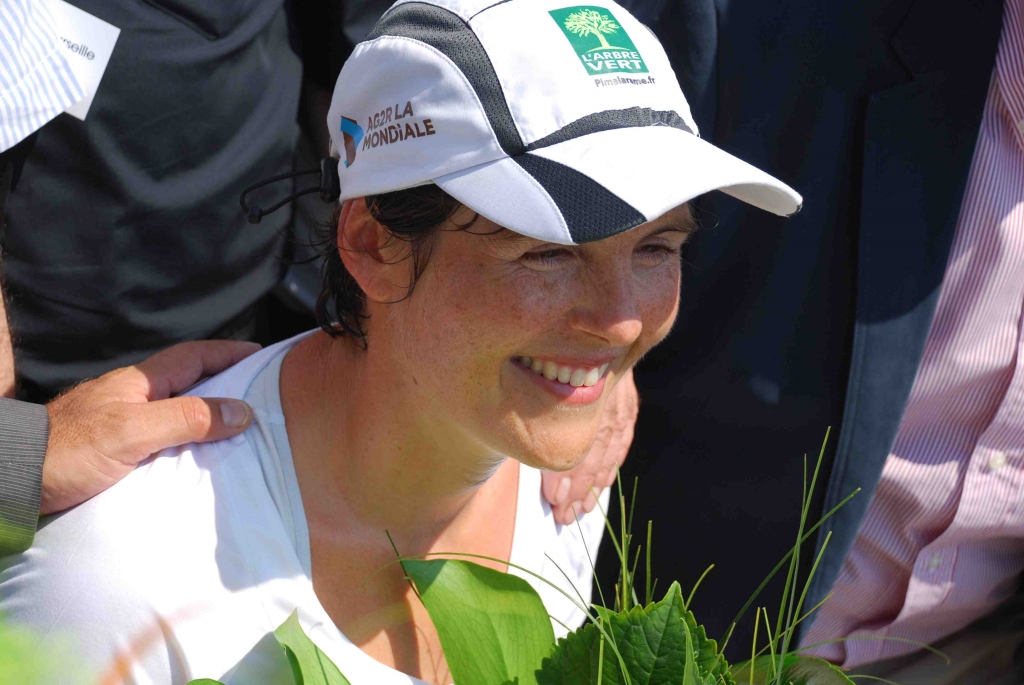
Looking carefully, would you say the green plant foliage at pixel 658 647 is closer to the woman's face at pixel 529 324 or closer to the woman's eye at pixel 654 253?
the woman's face at pixel 529 324

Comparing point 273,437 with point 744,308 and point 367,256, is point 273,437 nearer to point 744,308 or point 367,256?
point 367,256

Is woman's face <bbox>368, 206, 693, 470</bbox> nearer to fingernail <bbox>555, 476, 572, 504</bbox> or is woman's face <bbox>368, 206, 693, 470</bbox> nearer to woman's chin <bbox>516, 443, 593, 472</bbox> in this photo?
woman's chin <bbox>516, 443, 593, 472</bbox>

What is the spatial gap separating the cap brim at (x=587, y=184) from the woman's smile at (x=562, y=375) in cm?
23

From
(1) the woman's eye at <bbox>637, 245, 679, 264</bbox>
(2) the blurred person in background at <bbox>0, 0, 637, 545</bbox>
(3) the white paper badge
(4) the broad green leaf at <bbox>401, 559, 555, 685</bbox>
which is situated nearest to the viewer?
(4) the broad green leaf at <bbox>401, 559, 555, 685</bbox>

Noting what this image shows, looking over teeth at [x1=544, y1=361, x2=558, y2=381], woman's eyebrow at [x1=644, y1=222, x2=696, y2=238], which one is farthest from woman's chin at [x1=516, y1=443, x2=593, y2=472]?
woman's eyebrow at [x1=644, y1=222, x2=696, y2=238]

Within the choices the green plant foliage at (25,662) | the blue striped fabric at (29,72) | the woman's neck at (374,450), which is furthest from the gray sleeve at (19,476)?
the green plant foliage at (25,662)

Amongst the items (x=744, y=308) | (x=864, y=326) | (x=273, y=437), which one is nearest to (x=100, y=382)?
(x=273, y=437)

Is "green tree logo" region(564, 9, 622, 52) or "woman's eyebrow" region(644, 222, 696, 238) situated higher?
"green tree logo" region(564, 9, 622, 52)

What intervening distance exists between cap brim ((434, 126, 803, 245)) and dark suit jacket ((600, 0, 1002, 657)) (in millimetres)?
716

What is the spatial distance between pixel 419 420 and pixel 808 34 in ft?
3.95

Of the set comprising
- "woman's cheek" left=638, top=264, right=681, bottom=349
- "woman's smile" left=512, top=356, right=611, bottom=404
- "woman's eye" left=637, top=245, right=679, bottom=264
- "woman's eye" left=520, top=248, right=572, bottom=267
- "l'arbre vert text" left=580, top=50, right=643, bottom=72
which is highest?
"l'arbre vert text" left=580, top=50, right=643, bottom=72

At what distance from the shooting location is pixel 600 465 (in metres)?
1.91

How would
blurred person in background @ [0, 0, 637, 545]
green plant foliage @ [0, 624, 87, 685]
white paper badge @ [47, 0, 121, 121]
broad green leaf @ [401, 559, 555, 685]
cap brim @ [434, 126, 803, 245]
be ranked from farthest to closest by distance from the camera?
blurred person in background @ [0, 0, 637, 545] → white paper badge @ [47, 0, 121, 121] → cap brim @ [434, 126, 803, 245] → broad green leaf @ [401, 559, 555, 685] → green plant foliage @ [0, 624, 87, 685]

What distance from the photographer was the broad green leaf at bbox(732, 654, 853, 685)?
3.03 ft
